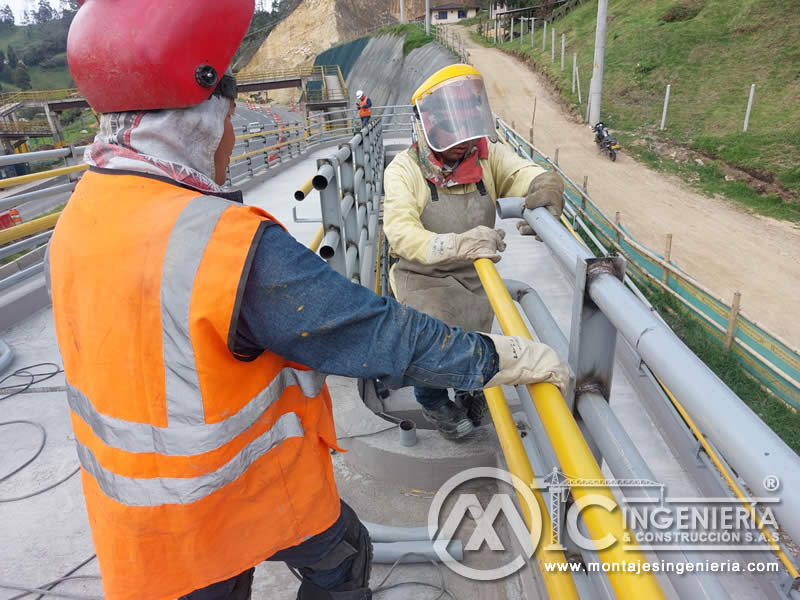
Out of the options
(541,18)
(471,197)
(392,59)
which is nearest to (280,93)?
(392,59)

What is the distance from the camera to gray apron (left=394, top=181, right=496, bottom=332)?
9.75ft

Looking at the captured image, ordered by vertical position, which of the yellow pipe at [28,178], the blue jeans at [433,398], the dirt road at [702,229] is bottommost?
the dirt road at [702,229]

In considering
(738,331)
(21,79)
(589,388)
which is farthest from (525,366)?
(21,79)

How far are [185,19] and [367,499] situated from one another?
2.18m

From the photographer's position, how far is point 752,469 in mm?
688

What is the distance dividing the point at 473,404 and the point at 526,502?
3.56 ft

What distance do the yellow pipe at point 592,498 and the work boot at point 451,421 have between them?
1228mm

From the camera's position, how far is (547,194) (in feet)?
8.21

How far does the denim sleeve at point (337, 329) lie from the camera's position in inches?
42.7

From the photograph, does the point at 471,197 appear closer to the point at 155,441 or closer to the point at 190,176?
the point at 190,176

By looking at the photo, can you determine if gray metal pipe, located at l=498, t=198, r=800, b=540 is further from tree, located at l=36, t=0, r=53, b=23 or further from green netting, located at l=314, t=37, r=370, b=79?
tree, located at l=36, t=0, r=53, b=23

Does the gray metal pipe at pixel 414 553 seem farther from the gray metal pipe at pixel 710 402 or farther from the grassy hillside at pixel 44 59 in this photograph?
the grassy hillside at pixel 44 59

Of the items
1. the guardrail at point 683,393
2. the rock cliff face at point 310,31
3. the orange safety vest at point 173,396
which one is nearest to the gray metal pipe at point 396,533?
the orange safety vest at point 173,396

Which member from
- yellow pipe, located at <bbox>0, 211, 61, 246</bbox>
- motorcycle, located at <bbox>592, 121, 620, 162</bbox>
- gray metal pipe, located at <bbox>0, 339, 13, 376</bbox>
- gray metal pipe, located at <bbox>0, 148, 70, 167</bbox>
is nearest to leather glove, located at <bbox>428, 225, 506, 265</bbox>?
gray metal pipe, located at <bbox>0, 339, 13, 376</bbox>
